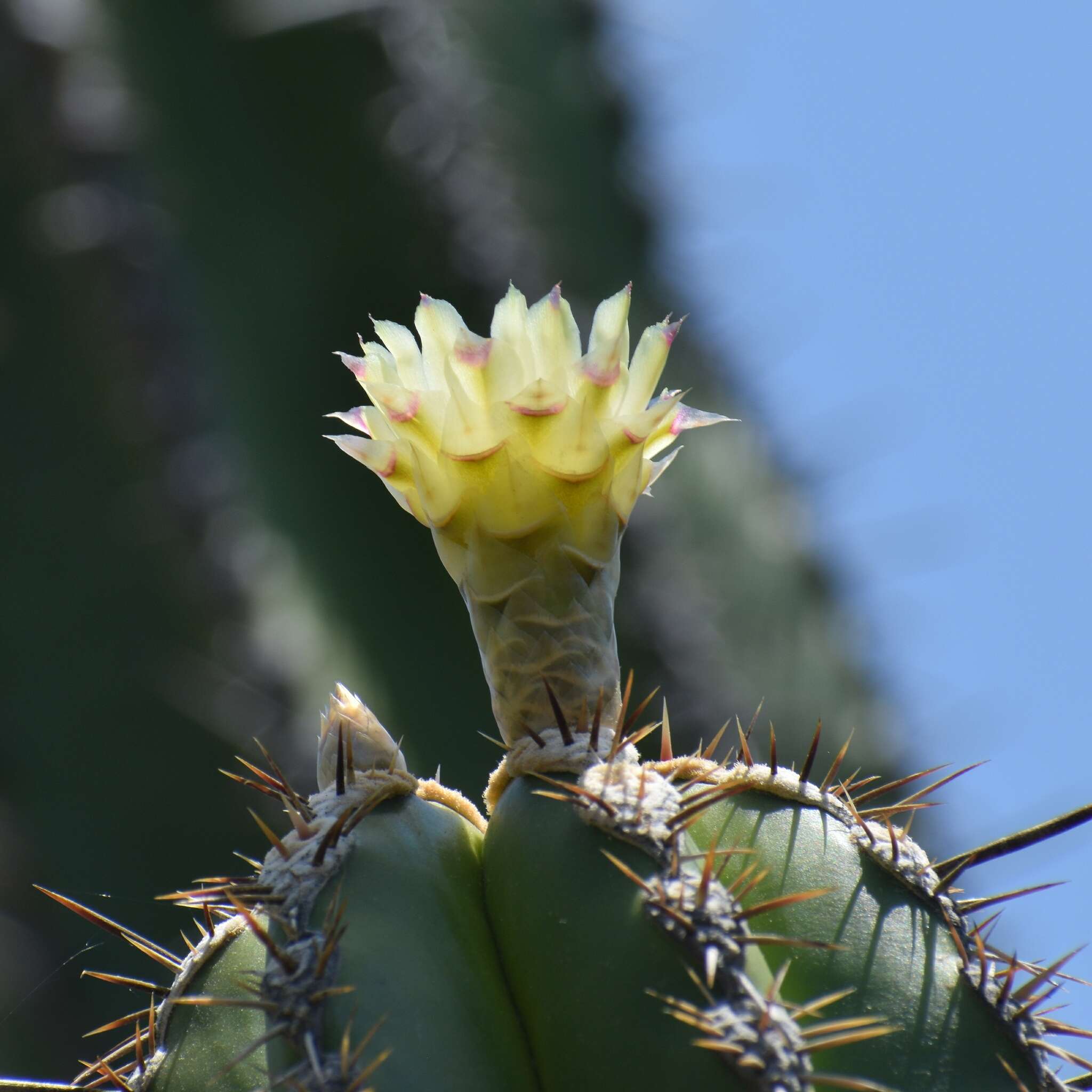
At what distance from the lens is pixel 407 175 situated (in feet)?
9.45

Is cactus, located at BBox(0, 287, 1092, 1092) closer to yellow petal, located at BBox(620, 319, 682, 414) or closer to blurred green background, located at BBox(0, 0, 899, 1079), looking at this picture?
yellow petal, located at BBox(620, 319, 682, 414)

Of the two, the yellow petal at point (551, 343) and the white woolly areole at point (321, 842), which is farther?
the yellow petal at point (551, 343)

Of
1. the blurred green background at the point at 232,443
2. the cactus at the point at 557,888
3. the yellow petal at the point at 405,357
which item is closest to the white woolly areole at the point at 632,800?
the cactus at the point at 557,888

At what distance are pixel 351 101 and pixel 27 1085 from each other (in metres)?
2.45

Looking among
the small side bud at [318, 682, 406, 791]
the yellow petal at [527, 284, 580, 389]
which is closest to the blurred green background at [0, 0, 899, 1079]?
the small side bud at [318, 682, 406, 791]

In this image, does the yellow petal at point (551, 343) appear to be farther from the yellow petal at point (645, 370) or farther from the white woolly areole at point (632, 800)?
the white woolly areole at point (632, 800)

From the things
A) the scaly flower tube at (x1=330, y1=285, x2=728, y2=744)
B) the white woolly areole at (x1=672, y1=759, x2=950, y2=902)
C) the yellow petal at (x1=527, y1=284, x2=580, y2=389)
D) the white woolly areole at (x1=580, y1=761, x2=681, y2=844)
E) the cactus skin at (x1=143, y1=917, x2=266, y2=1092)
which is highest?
the yellow petal at (x1=527, y1=284, x2=580, y2=389)

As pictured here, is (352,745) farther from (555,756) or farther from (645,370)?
(645,370)

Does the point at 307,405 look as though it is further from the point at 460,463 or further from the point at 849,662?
the point at 460,463

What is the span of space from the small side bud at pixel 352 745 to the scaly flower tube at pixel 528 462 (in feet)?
0.32

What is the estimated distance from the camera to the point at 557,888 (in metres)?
0.89

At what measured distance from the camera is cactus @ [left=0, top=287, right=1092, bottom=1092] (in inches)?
32.9

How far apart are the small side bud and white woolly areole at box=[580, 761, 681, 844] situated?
176mm

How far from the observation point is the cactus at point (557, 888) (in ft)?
2.74
